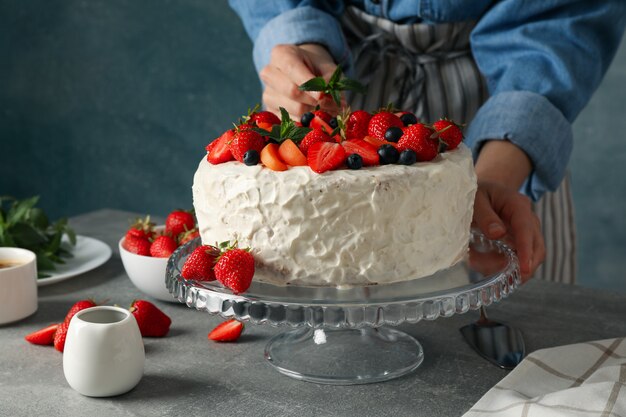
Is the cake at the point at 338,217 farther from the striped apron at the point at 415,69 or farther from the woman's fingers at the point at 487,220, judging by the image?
the striped apron at the point at 415,69

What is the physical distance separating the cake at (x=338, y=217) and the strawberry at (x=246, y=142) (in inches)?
0.9

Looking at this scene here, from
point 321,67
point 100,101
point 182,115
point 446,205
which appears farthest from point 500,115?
point 100,101

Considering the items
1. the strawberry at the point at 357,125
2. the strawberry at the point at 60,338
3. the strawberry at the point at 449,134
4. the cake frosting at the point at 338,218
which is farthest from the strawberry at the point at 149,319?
the strawberry at the point at 449,134

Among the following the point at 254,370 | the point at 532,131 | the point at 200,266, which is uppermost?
the point at 532,131

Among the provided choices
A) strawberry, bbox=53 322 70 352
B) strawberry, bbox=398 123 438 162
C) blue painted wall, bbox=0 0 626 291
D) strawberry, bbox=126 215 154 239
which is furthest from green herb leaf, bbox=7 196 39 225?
blue painted wall, bbox=0 0 626 291

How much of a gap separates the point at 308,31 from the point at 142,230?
0.68 metres

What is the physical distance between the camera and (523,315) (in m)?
1.70

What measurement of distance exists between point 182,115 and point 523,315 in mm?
2735

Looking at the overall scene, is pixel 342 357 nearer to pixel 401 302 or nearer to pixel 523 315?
pixel 401 302

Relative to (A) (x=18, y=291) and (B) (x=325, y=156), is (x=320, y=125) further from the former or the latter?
(A) (x=18, y=291)

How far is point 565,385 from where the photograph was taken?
132 cm

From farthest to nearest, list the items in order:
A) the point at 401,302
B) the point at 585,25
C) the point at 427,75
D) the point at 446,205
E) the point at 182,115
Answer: the point at 182,115 → the point at 427,75 → the point at 585,25 → the point at 446,205 → the point at 401,302

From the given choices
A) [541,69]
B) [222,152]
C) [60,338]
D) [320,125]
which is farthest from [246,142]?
[541,69]

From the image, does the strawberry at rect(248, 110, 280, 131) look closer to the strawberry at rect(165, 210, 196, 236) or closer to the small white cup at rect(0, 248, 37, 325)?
the strawberry at rect(165, 210, 196, 236)
